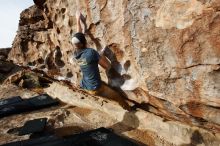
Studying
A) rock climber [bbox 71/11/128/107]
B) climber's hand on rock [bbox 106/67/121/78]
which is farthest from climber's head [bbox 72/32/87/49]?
climber's hand on rock [bbox 106/67/121/78]

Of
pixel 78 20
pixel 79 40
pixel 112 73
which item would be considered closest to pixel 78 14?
pixel 78 20

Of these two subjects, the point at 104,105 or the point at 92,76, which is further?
the point at 104,105

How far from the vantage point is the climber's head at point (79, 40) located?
18.0 feet

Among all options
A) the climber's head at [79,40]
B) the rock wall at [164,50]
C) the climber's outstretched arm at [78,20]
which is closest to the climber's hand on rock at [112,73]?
the rock wall at [164,50]

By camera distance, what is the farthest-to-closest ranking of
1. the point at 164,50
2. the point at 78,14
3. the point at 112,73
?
the point at 78,14, the point at 112,73, the point at 164,50

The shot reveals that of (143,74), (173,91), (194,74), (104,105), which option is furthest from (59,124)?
(194,74)

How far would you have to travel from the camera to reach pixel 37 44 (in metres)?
9.48

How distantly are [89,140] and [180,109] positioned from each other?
145 centimetres

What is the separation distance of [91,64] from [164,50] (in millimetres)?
1553

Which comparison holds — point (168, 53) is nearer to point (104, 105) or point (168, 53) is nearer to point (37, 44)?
point (104, 105)

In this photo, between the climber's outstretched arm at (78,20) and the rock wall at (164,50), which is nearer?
the rock wall at (164,50)

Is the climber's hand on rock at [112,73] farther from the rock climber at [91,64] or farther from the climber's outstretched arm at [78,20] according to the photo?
Answer: the climber's outstretched arm at [78,20]

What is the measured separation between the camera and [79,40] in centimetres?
550

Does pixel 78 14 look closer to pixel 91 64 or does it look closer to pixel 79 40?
pixel 79 40
